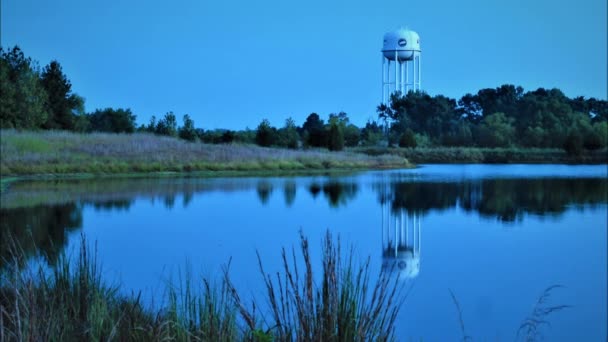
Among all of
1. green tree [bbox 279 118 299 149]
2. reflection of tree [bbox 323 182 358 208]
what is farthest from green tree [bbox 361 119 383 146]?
reflection of tree [bbox 323 182 358 208]

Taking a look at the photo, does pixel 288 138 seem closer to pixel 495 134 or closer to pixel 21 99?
pixel 21 99

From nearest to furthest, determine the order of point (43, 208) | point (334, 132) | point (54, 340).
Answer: point (54, 340), point (43, 208), point (334, 132)

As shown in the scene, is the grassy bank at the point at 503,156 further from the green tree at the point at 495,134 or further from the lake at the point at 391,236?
the lake at the point at 391,236

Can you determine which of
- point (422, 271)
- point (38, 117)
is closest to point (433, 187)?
point (422, 271)

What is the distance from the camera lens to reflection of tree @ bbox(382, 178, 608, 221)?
15977 mm

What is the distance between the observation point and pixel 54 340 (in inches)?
142

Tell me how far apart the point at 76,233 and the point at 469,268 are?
5.84 meters

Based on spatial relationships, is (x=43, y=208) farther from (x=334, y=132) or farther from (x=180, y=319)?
(x=334, y=132)

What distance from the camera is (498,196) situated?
19094mm

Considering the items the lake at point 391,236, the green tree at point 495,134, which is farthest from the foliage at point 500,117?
the lake at point 391,236

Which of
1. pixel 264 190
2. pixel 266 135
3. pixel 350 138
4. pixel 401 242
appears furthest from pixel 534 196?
pixel 350 138

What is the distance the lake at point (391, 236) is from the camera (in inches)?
270

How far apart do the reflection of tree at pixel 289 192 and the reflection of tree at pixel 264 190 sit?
1.52 ft

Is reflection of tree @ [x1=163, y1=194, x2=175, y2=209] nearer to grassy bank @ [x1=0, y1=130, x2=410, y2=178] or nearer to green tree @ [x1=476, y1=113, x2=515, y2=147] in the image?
grassy bank @ [x1=0, y1=130, x2=410, y2=178]
